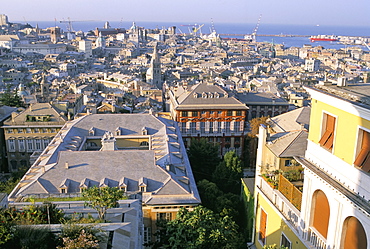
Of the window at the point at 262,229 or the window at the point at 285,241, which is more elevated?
the window at the point at 285,241

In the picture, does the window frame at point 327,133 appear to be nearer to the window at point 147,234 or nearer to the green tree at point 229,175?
the window at point 147,234

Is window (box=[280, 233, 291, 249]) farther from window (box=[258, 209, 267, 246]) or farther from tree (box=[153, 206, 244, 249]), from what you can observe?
tree (box=[153, 206, 244, 249])

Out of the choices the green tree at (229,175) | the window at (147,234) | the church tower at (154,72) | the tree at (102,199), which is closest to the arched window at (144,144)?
the green tree at (229,175)

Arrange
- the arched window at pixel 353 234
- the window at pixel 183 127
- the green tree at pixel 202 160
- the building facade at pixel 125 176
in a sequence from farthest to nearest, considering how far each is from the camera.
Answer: the window at pixel 183 127 < the green tree at pixel 202 160 < the building facade at pixel 125 176 < the arched window at pixel 353 234

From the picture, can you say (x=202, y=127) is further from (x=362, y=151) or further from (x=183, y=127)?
(x=362, y=151)

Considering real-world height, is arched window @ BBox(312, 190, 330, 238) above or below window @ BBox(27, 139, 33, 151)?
above

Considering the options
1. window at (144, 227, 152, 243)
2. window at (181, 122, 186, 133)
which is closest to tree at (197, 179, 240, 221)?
window at (144, 227, 152, 243)

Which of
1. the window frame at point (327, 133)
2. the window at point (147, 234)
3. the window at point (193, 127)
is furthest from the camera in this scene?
the window at point (193, 127)
